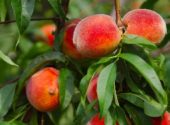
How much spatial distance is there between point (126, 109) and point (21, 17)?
0.99 feet

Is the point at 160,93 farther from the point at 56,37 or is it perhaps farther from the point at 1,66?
the point at 1,66

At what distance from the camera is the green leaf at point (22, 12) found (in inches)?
48.8

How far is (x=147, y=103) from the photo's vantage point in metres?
1.17

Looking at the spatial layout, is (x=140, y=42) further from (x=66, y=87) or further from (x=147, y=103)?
(x=66, y=87)

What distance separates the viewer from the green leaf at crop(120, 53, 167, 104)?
3.66 feet

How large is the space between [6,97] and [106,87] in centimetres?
33

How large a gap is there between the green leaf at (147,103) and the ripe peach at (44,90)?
0.66ft

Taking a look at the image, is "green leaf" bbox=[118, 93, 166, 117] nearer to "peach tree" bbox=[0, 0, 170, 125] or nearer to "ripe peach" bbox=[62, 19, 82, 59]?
"peach tree" bbox=[0, 0, 170, 125]

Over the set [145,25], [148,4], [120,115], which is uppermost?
[145,25]

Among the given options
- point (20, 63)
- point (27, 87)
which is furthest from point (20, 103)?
point (20, 63)

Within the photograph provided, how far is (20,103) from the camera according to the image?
1.42m

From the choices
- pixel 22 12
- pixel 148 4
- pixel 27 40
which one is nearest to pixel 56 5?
pixel 22 12

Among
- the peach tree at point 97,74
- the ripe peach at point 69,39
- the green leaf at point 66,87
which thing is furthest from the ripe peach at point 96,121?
the ripe peach at point 69,39

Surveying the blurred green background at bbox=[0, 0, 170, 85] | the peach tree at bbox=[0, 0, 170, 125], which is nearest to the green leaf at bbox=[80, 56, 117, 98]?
the peach tree at bbox=[0, 0, 170, 125]
